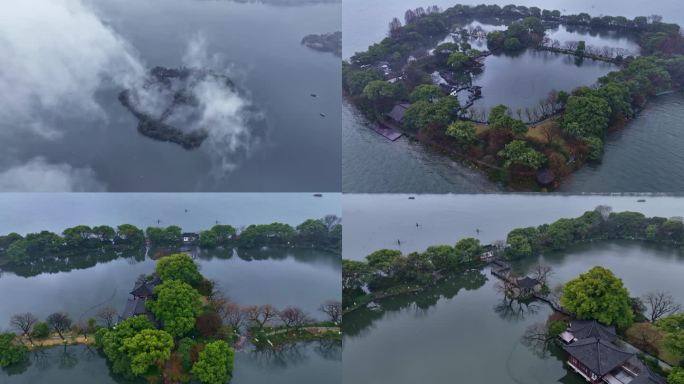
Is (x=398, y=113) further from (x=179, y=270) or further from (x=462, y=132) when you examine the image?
(x=179, y=270)

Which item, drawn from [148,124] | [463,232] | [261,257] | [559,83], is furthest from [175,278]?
[559,83]

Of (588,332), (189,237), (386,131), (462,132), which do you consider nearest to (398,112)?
(386,131)

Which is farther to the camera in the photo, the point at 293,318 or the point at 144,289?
the point at 144,289

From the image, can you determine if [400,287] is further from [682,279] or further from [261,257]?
[682,279]

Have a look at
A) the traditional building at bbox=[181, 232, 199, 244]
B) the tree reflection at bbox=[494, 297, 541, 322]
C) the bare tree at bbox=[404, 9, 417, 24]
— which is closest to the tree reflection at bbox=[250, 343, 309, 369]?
the tree reflection at bbox=[494, 297, 541, 322]

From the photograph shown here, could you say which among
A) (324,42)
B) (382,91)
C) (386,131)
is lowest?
(386,131)

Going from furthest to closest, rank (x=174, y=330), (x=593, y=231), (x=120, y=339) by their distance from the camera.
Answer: (x=593, y=231), (x=174, y=330), (x=120, y=339)

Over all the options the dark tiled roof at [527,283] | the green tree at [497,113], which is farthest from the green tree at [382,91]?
the dark tiled roof at [527,283]
